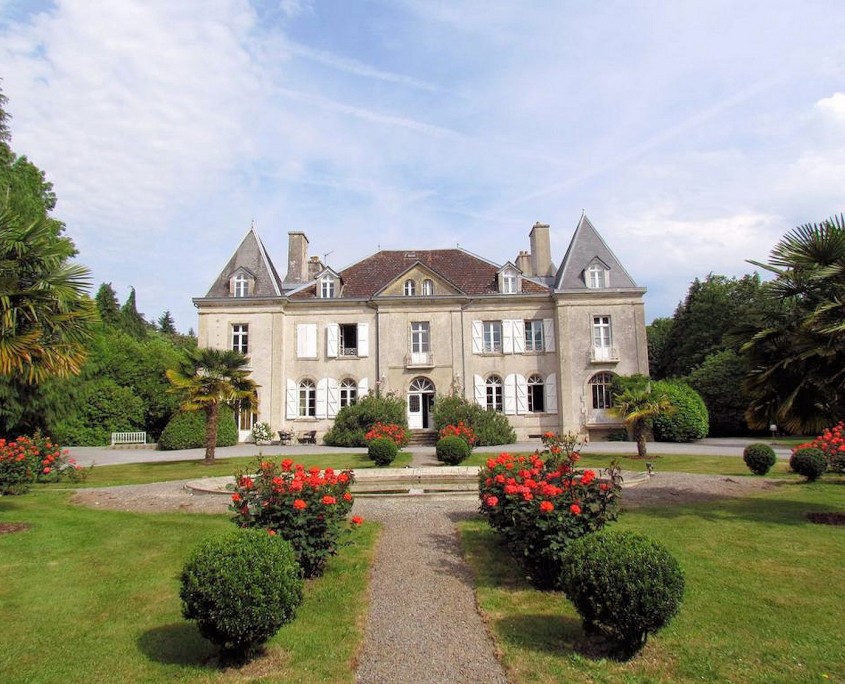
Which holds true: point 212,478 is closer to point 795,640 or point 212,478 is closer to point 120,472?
point 120,472

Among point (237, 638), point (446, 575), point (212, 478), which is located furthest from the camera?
point (212, 478)

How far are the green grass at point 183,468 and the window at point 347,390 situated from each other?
7.49 meters

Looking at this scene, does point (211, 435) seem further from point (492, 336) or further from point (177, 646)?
point (177, 646)

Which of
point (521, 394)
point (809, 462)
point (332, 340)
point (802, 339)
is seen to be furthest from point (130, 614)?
point (521, 394)

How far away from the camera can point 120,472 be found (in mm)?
17109

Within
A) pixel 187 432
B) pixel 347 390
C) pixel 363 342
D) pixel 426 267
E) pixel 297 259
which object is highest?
pixel 297 259

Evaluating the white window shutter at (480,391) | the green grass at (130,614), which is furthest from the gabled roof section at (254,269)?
the green grass at (130,614)

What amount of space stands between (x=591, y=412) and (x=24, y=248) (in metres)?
23.2

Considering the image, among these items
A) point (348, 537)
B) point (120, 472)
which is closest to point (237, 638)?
point (348, 537)

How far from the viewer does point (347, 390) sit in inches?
1120

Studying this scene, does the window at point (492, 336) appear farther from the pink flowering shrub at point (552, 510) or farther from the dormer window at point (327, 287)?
the pink flowering shrub at point (552, 510)

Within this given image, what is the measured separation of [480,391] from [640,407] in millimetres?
10020

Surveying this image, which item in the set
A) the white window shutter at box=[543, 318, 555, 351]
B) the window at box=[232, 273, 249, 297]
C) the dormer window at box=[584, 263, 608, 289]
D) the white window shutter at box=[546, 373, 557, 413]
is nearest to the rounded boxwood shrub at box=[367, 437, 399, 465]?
the white window shutter at box=[546, 373, 557, 413]

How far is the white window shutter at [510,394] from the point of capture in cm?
2783
